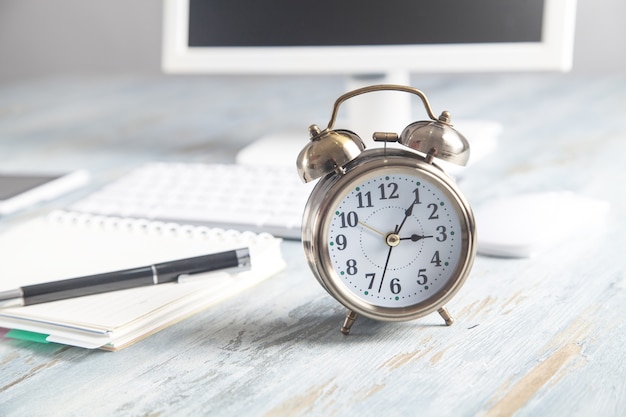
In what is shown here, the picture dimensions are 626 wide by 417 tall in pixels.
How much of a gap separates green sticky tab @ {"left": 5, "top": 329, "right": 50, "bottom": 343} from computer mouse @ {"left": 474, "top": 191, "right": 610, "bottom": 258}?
0.49m

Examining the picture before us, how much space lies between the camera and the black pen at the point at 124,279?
2.78ft

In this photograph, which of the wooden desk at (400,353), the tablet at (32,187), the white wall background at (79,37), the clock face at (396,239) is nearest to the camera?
the wooden desk at (400,353)

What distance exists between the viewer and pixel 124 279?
2.89ft

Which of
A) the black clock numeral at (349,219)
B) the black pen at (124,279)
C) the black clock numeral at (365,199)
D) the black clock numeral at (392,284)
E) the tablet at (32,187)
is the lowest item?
the black pen at (124,279)

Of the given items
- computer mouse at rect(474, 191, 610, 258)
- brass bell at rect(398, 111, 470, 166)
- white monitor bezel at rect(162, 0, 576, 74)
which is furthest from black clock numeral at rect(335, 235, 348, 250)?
white monitor bezel at rect(162, 0, 576, 74)

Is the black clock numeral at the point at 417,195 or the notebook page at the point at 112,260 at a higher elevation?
the black clock numeral at the point at 417,195

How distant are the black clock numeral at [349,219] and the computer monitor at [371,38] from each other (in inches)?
21.9

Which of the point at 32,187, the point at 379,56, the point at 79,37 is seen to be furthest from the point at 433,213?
the point at 79,37

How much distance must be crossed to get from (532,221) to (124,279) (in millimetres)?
477

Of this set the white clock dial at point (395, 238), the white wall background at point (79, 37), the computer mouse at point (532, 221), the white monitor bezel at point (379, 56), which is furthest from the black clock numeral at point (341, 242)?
the white wall background at point (79, 37)

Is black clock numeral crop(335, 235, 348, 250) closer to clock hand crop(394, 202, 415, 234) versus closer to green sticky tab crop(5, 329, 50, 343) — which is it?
clock hand crop(394, 202, 415, 234)

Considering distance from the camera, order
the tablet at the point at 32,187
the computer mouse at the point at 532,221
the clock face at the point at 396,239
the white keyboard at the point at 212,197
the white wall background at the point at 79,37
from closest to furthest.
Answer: the clock face at the point at 396,239
the computer mouse at the point at 532,221
the white keyboard at the point at 212,197
the tablet at the point at 32,187
the white wall background at the point at 79,37

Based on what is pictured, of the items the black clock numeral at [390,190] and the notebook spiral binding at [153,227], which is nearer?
the black clock numeral at [390,190]

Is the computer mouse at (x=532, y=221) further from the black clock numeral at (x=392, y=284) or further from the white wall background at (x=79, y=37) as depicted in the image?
the white wall background at (x=79, y=37)
